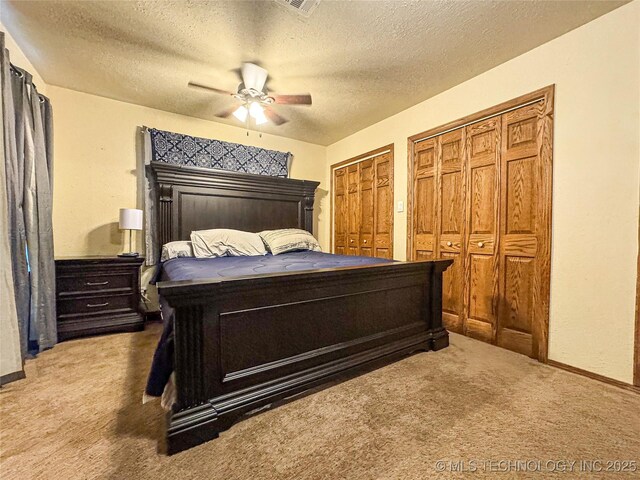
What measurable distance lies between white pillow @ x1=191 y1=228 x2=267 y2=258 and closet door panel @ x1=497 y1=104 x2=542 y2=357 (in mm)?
2399

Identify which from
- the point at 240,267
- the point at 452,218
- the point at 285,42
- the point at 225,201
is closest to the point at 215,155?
the point at 225,201

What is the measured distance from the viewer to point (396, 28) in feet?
6.31

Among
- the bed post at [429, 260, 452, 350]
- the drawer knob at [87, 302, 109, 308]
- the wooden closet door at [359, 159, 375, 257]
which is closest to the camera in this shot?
the bed post at [429, 260, 452, 350]

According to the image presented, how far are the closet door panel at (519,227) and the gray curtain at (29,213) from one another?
3.67 meters

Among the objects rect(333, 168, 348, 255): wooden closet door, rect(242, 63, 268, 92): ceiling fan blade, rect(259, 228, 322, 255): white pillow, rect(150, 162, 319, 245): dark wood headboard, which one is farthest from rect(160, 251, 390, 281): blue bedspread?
rect(333, 168, 348, 255): wooden closet door

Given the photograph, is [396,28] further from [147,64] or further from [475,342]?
[475,342]

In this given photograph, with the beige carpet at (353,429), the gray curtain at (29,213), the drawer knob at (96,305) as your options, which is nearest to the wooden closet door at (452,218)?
the beige carpet at (353,429)

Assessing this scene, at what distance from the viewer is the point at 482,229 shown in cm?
251

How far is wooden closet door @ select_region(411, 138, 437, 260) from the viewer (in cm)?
294

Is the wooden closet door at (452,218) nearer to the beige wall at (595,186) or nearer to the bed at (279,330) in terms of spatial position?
the bed at (279,330)

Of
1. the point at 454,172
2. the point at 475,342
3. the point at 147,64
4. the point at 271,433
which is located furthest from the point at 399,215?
the point at 147,64

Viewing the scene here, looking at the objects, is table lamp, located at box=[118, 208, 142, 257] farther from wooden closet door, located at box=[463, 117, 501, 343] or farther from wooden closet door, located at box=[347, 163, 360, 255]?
wooden closet door, located at box=[463, 117, 501, 343]

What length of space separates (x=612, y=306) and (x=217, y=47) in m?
3.30

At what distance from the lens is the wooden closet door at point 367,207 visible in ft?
12.2
